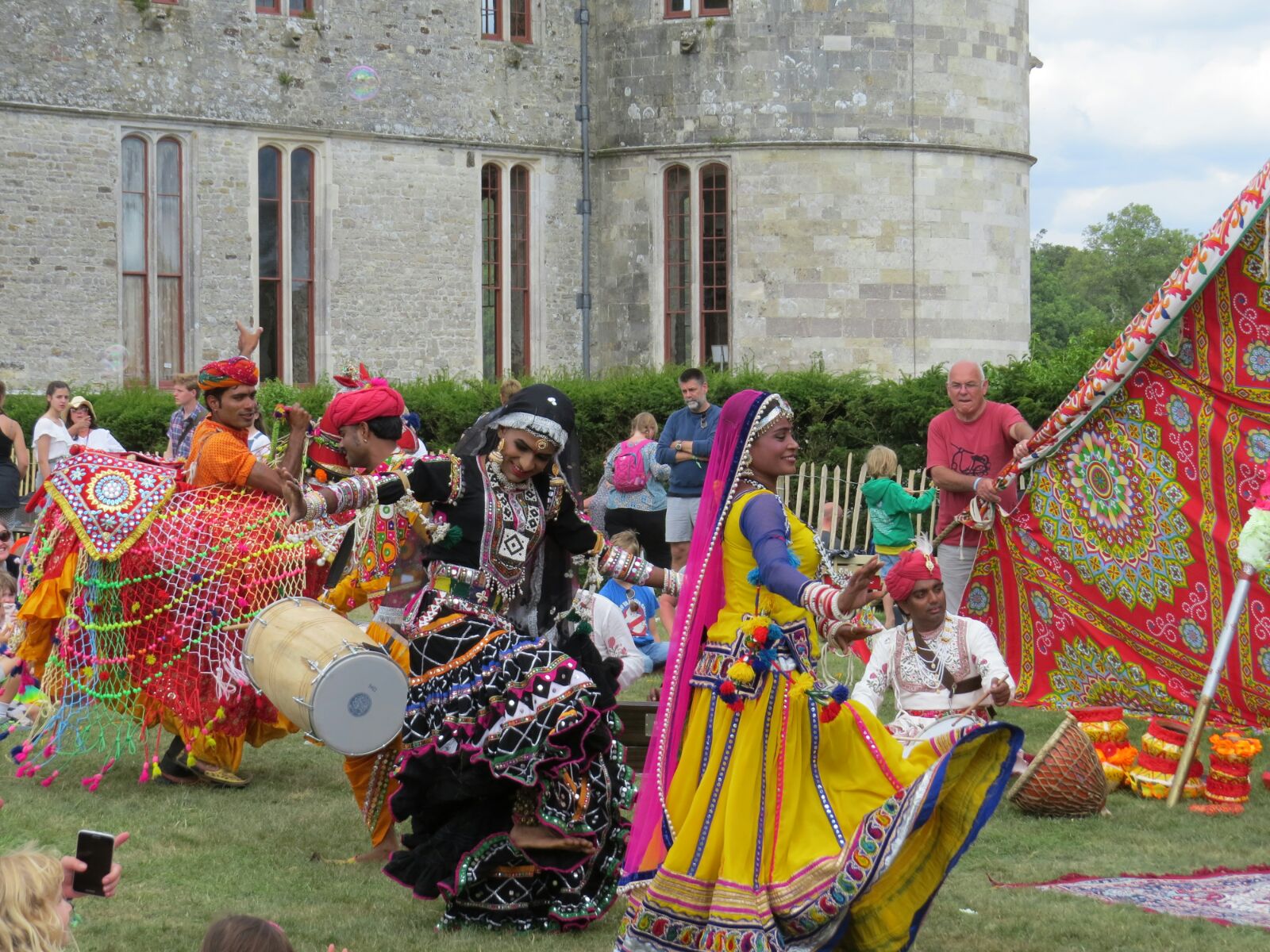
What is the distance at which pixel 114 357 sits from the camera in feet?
73.6

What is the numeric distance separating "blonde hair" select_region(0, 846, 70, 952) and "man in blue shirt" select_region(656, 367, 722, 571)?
10530 mm

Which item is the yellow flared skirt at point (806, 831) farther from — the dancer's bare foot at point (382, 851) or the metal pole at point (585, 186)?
the metal pole at point (585, 186)

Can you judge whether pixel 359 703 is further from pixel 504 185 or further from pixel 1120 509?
pixel 504 185

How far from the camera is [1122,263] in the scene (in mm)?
86500

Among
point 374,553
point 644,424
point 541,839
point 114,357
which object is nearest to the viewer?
point 541,839

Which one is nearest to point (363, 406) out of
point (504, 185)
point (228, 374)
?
point (228, 374)

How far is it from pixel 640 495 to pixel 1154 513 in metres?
6.50

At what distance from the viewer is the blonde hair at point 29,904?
11.6 ft

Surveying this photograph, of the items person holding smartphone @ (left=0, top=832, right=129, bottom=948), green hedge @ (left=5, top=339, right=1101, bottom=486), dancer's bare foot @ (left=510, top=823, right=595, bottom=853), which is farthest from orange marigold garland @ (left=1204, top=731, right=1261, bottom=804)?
green hedge @ (left=5, top=339, right=1101, bottom=486)

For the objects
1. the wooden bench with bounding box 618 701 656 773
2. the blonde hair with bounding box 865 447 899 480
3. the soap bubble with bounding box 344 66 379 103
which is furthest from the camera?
the soap bubble with bounding box 344 66 379 103

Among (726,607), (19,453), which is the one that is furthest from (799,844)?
(19,453)

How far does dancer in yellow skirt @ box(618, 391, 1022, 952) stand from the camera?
5.34 metres

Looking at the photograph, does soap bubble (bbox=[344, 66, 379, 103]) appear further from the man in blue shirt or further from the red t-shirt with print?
A: the red t-shirt with print

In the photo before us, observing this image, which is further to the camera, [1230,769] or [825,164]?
[825,164]
